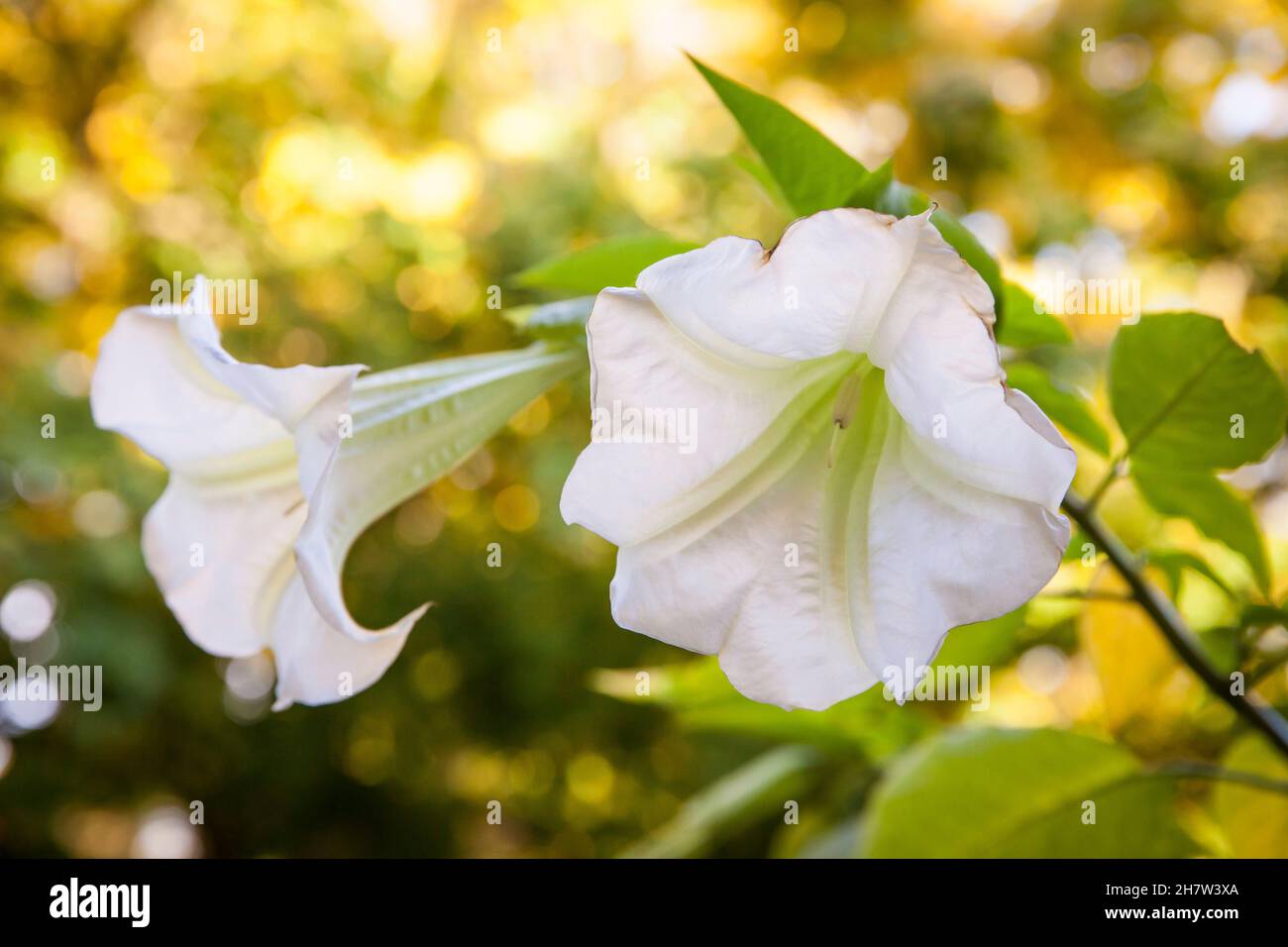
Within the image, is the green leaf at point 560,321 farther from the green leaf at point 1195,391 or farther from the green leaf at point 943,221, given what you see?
the green leaf at point 1195,391

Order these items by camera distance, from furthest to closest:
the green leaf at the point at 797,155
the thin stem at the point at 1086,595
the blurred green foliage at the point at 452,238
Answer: the blurred green foliage at the point at 452,238
the thin stem at the point at 1086,595
the green leaf at the point at 797,155

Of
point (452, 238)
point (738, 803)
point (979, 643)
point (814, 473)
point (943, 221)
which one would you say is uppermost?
point (452, 238)

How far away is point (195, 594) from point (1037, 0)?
2.64 metres

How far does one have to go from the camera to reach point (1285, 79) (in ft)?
7.04

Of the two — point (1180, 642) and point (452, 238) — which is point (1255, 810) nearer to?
point (1180, 642)

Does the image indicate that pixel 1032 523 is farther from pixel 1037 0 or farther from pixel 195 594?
pixel 1037 0

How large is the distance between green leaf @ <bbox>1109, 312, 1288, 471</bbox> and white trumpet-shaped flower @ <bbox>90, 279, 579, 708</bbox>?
29cm

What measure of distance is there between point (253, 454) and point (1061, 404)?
427 millimetres

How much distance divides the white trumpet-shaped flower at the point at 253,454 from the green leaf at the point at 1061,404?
0.76 ft

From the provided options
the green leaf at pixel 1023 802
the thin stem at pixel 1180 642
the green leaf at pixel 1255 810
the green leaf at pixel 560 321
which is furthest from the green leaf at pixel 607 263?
the green leaf at pixel 1255 810

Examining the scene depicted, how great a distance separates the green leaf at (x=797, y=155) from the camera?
451 mm

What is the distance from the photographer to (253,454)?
54 centimetres

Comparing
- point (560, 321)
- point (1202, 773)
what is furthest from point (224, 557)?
point (1202, 773)
